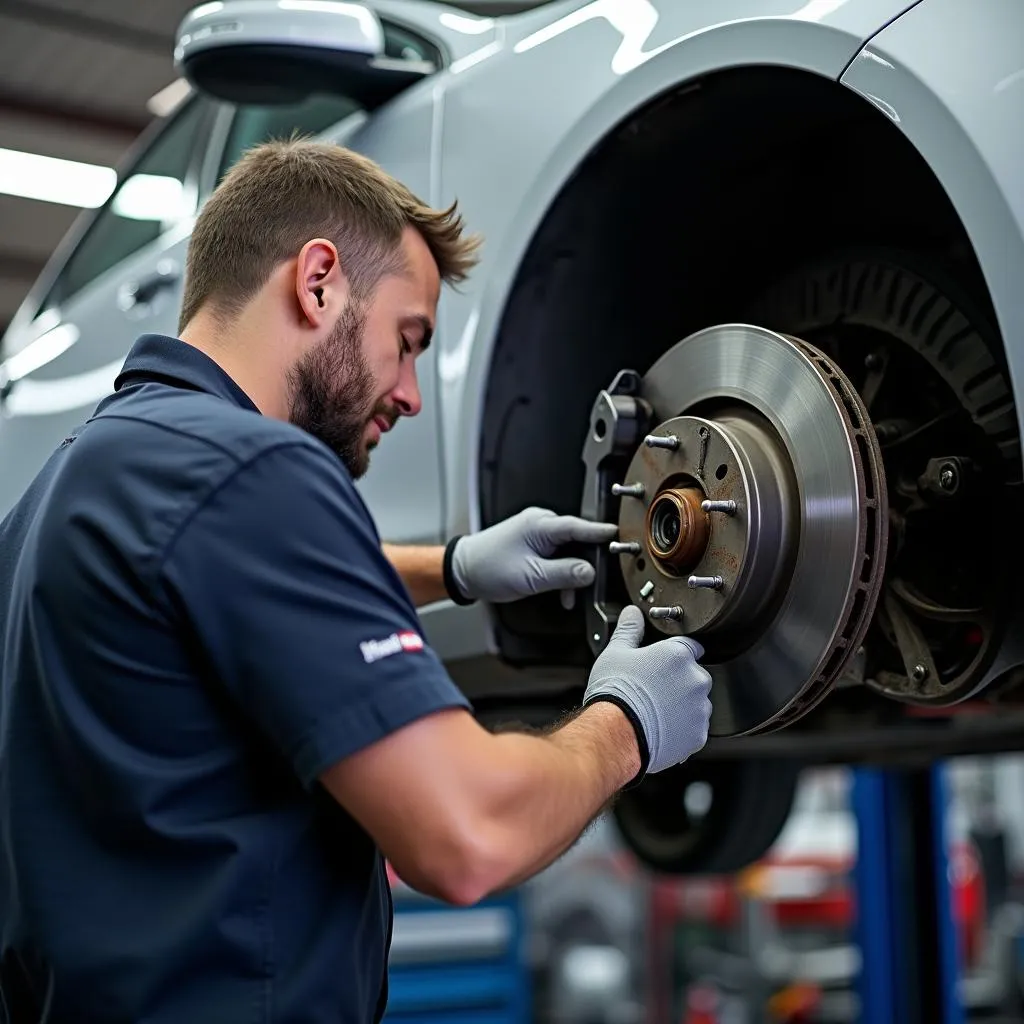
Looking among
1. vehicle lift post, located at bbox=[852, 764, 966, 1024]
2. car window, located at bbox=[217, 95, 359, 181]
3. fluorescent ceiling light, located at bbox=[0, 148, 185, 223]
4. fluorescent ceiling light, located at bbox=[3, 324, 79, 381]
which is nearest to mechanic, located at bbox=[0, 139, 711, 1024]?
car window, located at bbox=[217, 95, 359, 181]

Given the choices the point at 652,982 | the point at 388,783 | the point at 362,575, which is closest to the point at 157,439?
the point at 362,575

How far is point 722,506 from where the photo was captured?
38.0 inches

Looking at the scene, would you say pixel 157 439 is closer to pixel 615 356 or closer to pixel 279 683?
pixel 279 683

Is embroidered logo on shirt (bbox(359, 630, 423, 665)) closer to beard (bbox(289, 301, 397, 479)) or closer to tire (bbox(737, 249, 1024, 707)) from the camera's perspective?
beard (bbox(289, 301, 397, 479))

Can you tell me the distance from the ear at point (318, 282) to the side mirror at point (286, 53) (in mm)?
417

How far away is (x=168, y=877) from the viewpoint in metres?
0.81

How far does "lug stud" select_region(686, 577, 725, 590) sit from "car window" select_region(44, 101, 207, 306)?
130cm

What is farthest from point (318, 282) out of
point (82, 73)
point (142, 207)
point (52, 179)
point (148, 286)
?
point (52, 179)

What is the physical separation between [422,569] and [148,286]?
0.75m

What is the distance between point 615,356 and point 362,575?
21.7 inches

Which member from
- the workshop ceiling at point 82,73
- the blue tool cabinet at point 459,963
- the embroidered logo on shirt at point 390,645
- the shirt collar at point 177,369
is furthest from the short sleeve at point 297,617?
the workshop ceiling at point 82,73

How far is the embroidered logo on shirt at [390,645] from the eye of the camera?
79cm

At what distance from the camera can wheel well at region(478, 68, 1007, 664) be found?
1138mm

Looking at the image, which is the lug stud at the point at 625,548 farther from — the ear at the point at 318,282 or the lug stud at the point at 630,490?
the ear at the point at 318,282
